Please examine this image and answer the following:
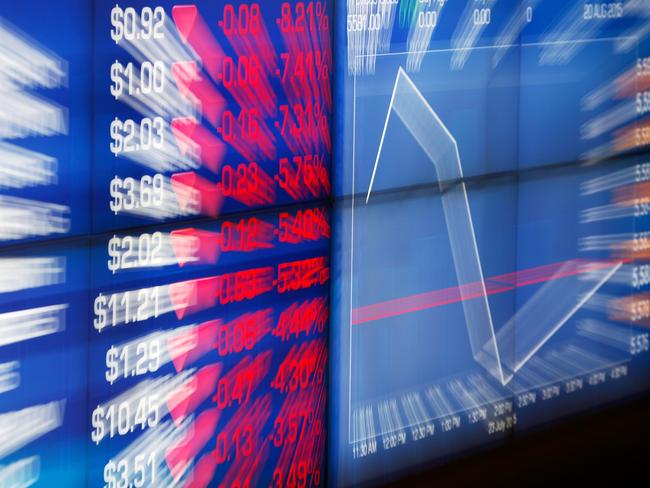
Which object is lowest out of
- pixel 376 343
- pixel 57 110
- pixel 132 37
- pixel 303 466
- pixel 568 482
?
pixel 568 482

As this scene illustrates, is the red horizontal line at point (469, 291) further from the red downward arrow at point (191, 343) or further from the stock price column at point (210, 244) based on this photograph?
the red downward arrow at point (191, 343)

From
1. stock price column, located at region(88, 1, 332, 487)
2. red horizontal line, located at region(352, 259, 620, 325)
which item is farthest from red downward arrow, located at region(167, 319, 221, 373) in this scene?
red horizontal line, located at region(352, 259, 620, 325)

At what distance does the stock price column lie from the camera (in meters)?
1.65

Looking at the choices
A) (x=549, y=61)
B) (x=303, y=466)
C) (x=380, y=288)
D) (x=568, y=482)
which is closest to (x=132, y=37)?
(x=380, y=288)

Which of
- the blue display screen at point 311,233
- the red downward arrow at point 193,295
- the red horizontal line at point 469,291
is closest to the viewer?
the blue display screen at point 311,233

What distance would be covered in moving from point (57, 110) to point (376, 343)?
33.7 inches

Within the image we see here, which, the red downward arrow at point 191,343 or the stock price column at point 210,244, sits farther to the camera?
the red downward arrow at point 191,343

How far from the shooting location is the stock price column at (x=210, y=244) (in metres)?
1.65

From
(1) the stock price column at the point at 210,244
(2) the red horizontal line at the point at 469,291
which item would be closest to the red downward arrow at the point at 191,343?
(1) the stock price column at the point at 210,244

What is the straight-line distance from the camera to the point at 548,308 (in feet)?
8.36

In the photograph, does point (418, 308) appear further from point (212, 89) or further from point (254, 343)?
point (212, 89)

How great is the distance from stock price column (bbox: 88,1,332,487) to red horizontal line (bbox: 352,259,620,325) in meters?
0.12

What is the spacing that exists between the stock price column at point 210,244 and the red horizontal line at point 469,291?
0.40 feet

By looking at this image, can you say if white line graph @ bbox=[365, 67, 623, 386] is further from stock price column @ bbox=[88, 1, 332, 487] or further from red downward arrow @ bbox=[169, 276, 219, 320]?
red downward arrow @ bbox=[169, 276, 219, 320]
